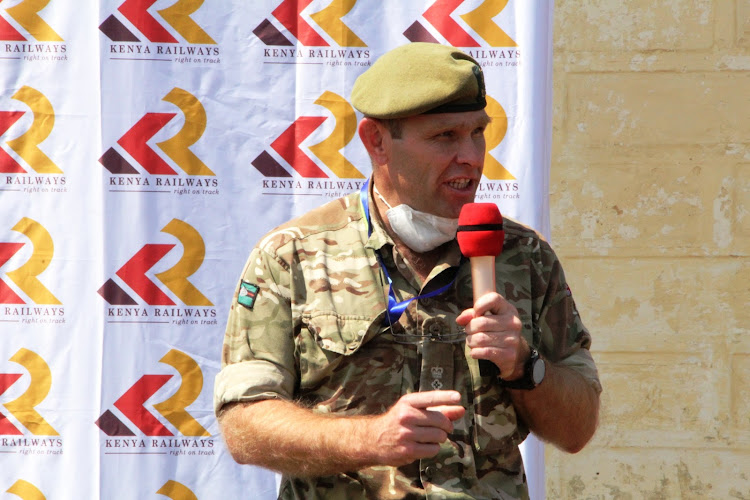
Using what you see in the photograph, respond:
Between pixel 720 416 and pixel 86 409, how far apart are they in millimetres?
2439

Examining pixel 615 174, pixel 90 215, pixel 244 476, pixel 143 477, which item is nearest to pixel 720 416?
pixel 615 174

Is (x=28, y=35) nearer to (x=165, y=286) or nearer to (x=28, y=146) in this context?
(x=28, y=146)

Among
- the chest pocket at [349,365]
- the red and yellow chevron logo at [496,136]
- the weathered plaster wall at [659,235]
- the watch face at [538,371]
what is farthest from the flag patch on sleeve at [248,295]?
the weathered plaster wall at [659,235]

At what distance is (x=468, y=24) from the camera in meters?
3.21

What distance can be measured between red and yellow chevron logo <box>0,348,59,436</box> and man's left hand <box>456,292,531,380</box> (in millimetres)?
2041

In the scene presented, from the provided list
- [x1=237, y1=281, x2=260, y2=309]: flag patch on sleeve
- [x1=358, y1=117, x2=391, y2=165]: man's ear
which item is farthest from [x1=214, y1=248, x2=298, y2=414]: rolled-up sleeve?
[x1=358, y1=117, x2=391, y2=165]: man's ear

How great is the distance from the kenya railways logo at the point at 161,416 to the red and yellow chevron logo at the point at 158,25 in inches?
42.0

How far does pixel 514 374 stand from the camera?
188cm

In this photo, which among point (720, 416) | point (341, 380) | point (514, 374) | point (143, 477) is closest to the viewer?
point (514, 374)

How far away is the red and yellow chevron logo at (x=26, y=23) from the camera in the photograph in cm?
332

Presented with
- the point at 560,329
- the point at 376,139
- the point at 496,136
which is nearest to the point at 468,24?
the point at 496,136

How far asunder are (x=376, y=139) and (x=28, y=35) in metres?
1.72

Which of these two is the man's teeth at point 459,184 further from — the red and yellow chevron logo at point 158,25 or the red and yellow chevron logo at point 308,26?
the red and yellow chevron logo at point 158,25

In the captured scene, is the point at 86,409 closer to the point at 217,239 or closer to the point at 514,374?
the point at 217,239
